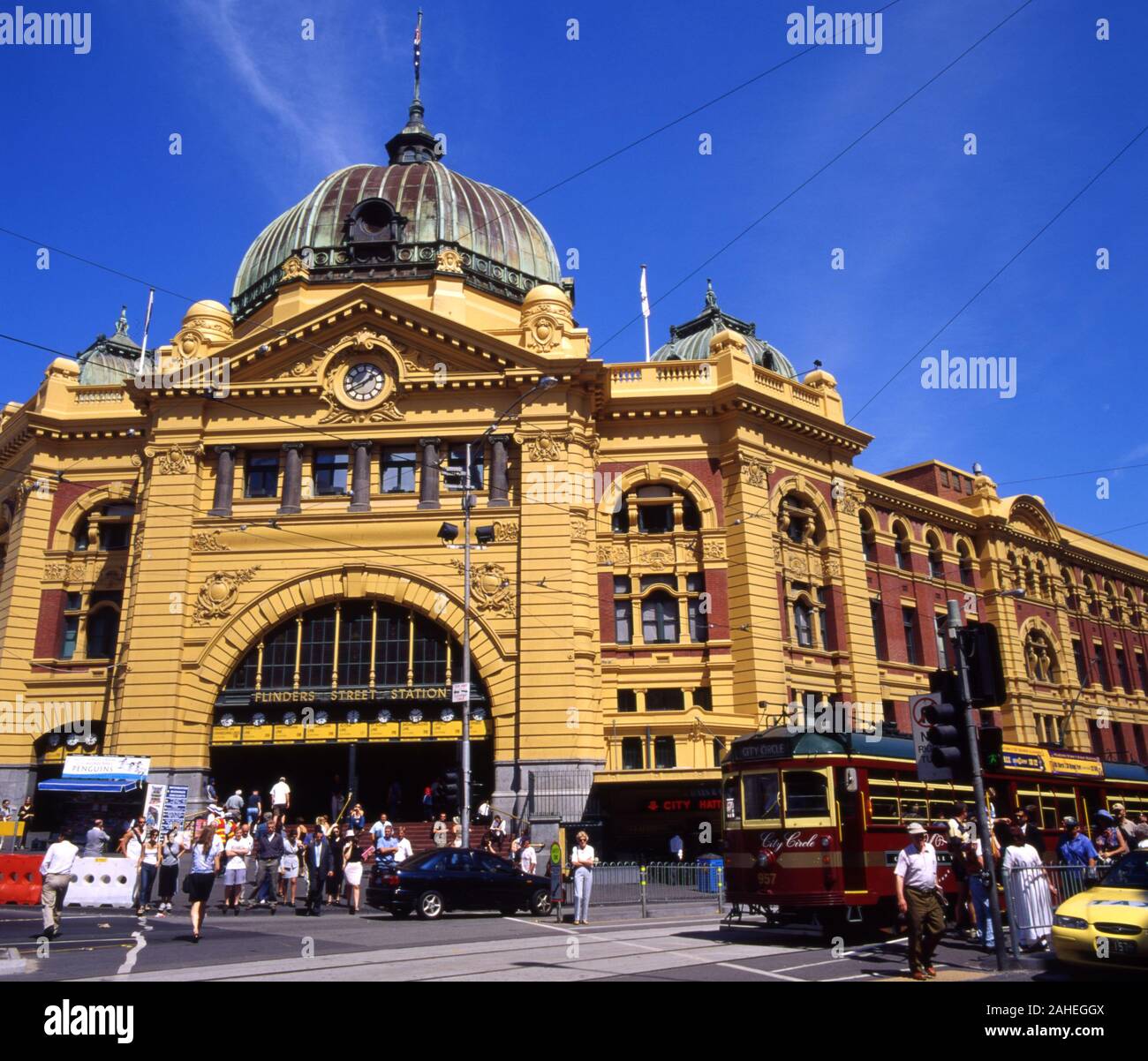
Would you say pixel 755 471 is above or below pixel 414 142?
below

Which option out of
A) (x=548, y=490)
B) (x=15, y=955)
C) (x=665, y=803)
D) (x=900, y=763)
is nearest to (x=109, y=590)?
(x=548, y=490)

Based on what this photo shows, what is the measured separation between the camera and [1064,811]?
24859mm

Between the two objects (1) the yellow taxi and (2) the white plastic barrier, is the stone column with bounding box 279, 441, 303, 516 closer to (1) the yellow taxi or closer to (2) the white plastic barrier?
(2) the white plastic barrier

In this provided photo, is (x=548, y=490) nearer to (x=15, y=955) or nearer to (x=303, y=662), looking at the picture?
(x=303, y=662)

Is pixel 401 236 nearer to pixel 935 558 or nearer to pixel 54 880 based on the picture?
pixel 935 558

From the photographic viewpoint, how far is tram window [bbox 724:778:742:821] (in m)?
18.6

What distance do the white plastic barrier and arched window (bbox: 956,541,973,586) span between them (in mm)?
39996

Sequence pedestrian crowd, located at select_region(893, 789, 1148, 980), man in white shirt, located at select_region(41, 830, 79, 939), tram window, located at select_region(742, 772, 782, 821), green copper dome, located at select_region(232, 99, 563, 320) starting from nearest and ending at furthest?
pedestrian crowd, located at select_region(893, 789, 1148, 980) → man in white shirt, located at select_region(41, 830, 79, 939) → tram window, located at select_region(742, 772, 782, 821) → green copper dome, located at select_region(232, 99, 563, 320)

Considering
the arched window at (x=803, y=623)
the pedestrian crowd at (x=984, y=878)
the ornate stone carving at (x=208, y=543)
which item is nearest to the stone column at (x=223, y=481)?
the ornate stone carving at (x=208, y=543)

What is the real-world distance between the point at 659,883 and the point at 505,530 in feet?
45.5

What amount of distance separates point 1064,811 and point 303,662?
79.9 feet

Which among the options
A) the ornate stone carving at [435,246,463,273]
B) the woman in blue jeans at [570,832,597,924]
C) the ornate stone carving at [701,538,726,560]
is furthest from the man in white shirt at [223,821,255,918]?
the ornate stone carving at [435,246,463,273]

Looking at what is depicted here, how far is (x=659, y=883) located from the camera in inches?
1069

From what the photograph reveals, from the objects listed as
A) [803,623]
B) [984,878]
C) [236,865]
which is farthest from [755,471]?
[984,878]
